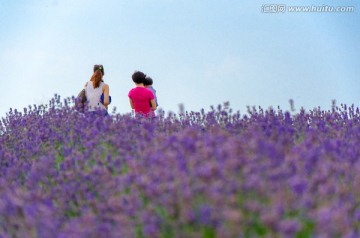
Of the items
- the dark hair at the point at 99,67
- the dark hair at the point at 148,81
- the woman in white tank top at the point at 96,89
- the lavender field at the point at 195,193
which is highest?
the dark hair at the point at 99,67

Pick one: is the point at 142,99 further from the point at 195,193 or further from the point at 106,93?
the point at 195,193

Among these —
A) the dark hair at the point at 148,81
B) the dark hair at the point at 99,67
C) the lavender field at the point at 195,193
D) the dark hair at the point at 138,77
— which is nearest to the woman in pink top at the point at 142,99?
the dark hair at the point at 138,77

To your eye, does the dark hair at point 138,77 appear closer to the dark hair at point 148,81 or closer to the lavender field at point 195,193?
the dark hair at point 148,81

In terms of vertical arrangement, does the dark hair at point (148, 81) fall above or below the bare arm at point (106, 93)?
above

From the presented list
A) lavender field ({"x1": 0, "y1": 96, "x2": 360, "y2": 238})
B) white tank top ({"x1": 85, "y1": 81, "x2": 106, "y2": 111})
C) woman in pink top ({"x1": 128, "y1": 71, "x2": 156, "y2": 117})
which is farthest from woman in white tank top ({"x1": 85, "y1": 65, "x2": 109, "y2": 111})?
lavender field ({"x1": 0, "y1": 96, "x2": 360, "y2": 238})

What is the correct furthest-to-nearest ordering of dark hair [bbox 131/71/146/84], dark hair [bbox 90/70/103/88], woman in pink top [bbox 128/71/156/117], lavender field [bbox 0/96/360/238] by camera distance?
dark hair [bbox 131/71/146/84], dark hair [bbox 90/70/103/88], woman in pink top [bbox 128/71/156/117], lavender field [bbox 0/96/360/238]

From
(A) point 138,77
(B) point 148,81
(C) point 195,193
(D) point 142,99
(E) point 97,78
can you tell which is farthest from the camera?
(B) point 148,81

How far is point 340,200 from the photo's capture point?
8.82 ft

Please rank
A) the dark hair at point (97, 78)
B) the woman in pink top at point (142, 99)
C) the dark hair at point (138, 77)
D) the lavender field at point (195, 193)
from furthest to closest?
the dark hair at point (138, 77) → the dark hair at point (97, 78) → the woman in pink top at point (142, 99) → the lavender field at point (195, 193)

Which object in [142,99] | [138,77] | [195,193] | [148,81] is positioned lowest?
[195,193]

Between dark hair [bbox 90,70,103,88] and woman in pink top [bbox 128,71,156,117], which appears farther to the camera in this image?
dark hair [bbox 90,70,103,88]

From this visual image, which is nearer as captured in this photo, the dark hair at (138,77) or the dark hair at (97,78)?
the dark hair at (97,78)

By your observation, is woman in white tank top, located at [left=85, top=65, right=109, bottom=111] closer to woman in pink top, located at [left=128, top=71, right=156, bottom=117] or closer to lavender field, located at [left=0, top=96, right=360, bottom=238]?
woman in pink top, located at [left=128, top=71, right=156, bottom=117]

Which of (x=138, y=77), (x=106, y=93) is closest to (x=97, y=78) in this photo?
(x=106, y=93)
